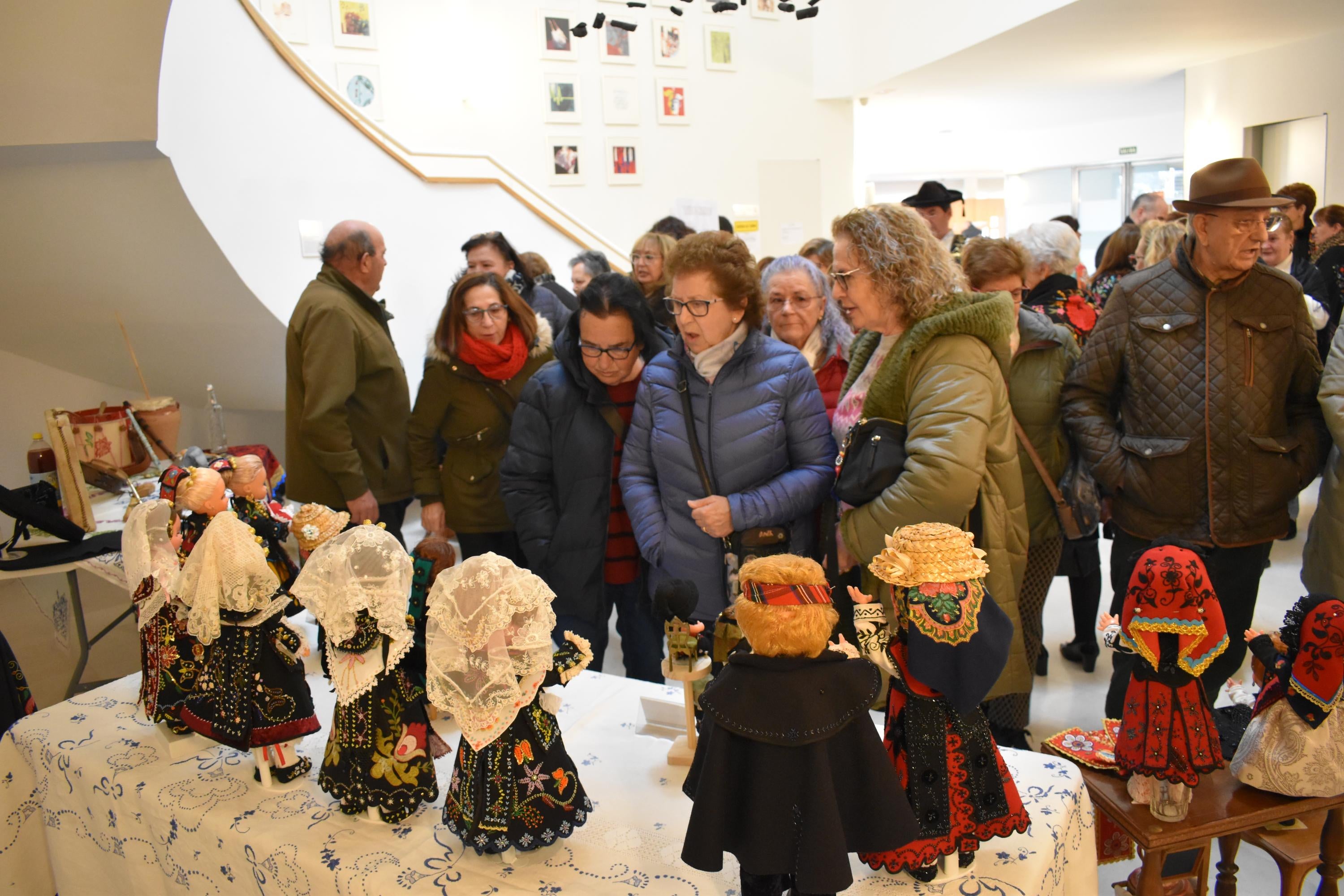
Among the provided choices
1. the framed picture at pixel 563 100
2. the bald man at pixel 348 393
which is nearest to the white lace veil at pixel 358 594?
the bald man at pixel 348 393

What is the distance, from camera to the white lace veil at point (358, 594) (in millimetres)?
1520

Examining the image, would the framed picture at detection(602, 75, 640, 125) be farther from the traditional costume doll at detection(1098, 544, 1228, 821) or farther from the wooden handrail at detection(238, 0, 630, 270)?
the traditional costume doll at detection(1098, 544, 1228, 821)

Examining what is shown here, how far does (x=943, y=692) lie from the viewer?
4.42ft

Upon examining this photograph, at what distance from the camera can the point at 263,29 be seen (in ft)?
13.5

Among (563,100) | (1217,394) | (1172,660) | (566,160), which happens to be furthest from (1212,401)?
(563,100)

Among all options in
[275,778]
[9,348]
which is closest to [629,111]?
[9,348]

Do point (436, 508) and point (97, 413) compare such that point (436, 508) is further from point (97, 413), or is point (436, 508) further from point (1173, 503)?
point (1173, 503)

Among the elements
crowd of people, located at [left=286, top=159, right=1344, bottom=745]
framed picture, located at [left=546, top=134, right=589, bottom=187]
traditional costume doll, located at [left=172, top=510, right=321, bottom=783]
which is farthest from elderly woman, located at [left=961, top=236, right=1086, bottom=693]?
framed picture, located at [left=546, top=134, right=589, bottom=187]

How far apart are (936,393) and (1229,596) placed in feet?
3.70

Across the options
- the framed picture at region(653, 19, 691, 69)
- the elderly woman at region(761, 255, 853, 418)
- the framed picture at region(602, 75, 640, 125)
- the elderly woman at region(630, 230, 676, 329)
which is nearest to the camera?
the elderly woman at region(761, 255, 853, 418)

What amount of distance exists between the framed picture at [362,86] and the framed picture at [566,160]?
4.55 feet

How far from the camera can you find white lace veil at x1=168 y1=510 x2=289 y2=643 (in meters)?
1.71

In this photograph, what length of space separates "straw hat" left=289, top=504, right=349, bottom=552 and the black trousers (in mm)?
1890

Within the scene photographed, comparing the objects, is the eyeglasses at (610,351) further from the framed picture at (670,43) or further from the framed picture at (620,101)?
the framed picture at (670,43)
